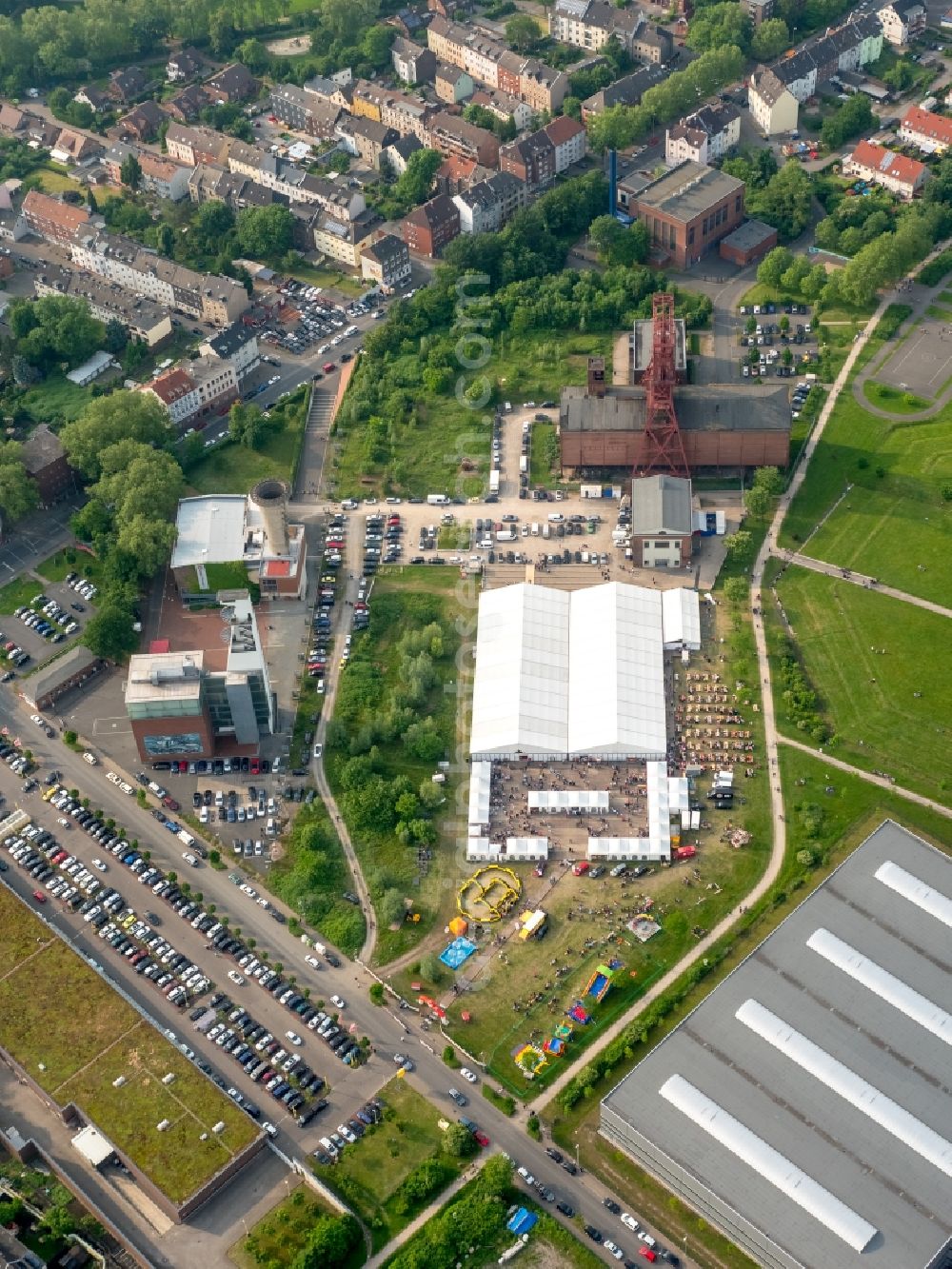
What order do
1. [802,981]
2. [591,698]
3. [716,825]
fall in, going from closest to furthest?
1. [802,981]
2. [716,825]
3. [591,698]

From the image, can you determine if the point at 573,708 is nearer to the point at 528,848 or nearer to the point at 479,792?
the point at 479,792

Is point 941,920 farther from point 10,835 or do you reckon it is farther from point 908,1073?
point 10,835

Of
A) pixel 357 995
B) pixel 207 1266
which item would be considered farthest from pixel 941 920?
pixel 207 1266

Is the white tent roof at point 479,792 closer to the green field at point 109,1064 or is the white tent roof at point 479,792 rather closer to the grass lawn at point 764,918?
the grass lawn at point 764,918

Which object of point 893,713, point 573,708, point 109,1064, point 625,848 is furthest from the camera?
point 573,708

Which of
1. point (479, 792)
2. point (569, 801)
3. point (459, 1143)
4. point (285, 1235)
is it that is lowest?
point (285, 1235)

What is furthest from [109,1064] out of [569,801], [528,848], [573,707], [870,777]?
[870,777]

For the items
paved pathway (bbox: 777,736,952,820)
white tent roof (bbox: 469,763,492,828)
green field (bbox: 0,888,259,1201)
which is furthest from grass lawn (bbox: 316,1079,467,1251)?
paved pathway (bbox: 777,736,952,820)
